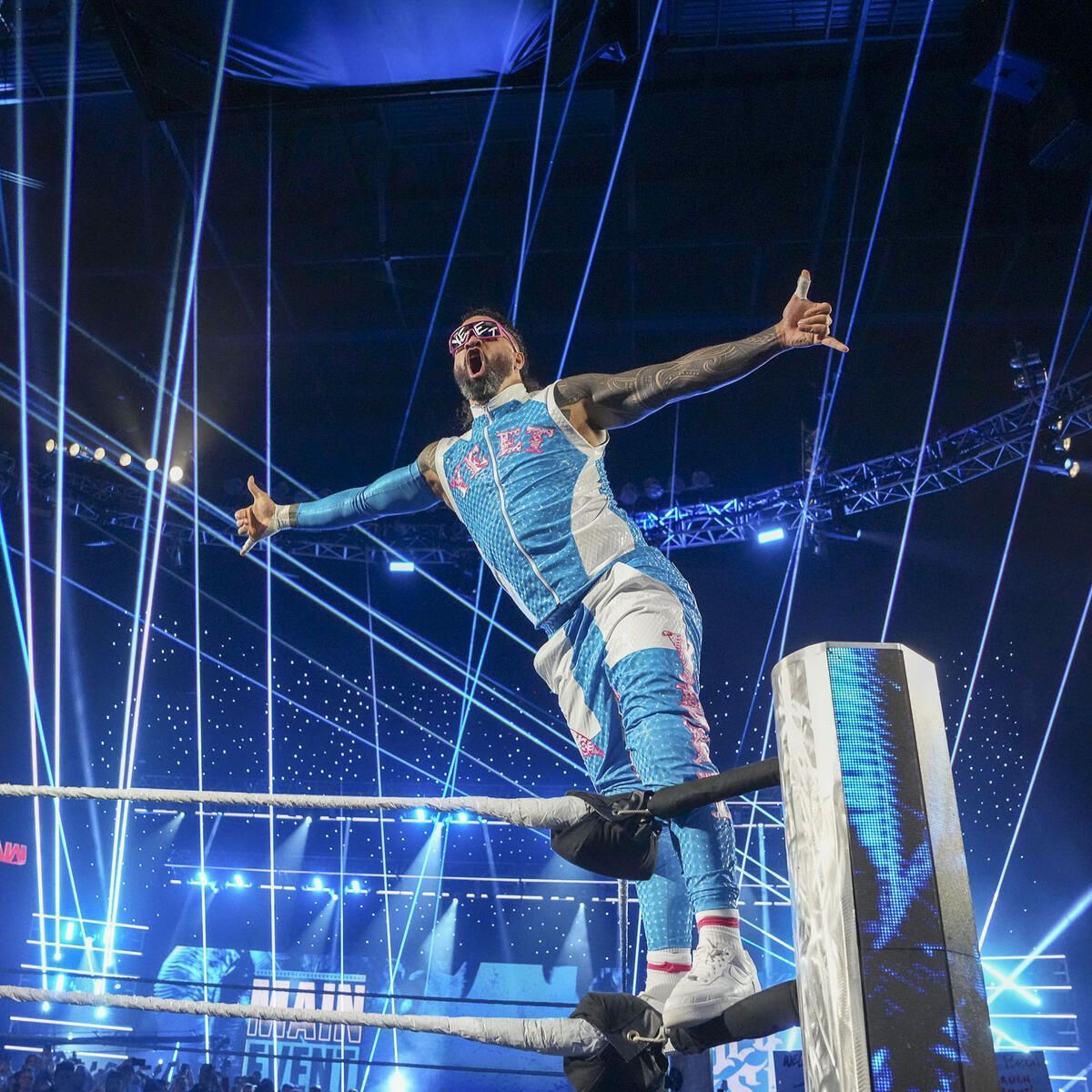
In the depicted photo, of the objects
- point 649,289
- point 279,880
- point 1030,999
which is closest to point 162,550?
point 649,289

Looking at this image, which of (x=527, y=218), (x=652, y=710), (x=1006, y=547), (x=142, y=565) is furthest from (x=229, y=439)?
(x=652, y=710)

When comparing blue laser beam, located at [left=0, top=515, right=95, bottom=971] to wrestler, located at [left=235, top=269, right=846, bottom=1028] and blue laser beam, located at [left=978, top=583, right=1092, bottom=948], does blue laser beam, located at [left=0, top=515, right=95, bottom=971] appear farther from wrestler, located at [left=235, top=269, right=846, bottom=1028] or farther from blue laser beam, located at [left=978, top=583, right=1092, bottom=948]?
blue laser beam, located at [left=978, top=583, right=1092, bottom=948]

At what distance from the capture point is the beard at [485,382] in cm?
234

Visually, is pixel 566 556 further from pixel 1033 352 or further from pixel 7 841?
pixel 7 841

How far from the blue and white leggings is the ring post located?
1.50 feet

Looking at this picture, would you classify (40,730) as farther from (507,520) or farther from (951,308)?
(951,308)

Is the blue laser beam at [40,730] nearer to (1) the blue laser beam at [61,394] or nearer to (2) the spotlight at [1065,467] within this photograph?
(1) the blue laser beam at [61,394]

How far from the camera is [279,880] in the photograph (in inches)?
546

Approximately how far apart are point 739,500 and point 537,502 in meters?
7.21

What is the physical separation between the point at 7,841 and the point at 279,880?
4.73 meters

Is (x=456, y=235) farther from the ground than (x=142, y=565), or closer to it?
farther from the ground

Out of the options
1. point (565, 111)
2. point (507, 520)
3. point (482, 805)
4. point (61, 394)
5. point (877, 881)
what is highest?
point (565, 111)

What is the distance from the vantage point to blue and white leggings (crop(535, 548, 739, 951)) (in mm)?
1447

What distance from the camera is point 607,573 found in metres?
1.88
